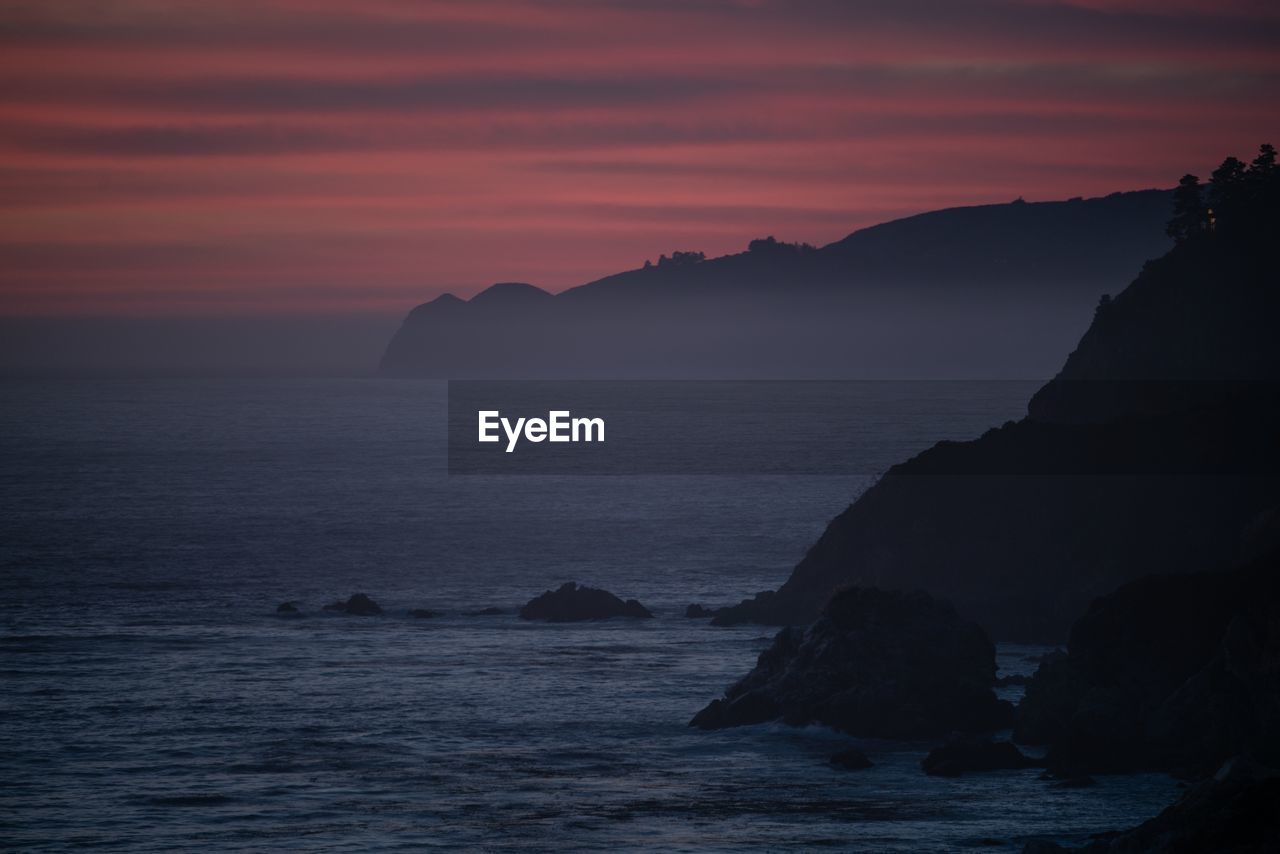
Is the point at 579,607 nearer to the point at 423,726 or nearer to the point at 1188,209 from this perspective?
the point at 423,726

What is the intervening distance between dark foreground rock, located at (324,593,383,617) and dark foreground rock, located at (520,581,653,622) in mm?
10487

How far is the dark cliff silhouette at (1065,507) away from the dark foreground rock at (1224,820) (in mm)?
43402

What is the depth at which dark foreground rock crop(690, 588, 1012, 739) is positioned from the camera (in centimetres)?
6481

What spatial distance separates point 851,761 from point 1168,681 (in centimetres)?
1404

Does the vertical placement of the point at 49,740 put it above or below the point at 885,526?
below

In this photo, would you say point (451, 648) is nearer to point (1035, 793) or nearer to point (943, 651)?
point (943, 651)

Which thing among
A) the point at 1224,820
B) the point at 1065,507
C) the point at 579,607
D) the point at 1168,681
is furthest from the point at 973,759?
the point at 579,607

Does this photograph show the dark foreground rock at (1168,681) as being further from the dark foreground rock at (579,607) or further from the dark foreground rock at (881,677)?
the dark foreground rock at (579,607)

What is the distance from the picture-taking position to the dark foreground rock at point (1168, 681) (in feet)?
186

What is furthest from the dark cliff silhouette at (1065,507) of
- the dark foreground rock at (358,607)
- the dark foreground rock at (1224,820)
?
the dark foreground rock at (1224,820)

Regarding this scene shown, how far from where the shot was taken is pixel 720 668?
260ft

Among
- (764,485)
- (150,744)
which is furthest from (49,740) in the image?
(764,485)

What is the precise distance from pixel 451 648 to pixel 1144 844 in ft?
181

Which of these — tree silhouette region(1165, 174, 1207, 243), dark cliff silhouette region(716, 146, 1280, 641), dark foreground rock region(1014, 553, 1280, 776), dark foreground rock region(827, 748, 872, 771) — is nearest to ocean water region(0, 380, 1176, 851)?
dark foreground rock region(827, 748, 872, 771)
